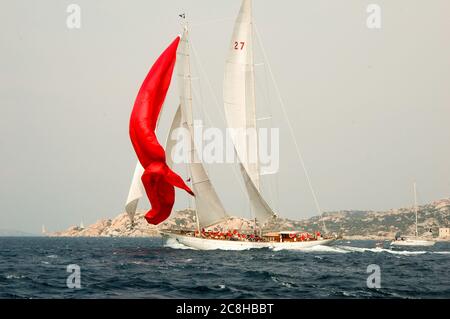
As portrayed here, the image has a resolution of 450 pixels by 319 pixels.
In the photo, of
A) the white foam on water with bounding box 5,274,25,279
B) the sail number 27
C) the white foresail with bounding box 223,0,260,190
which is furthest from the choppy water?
the sail number 27

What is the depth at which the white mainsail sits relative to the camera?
51.0 meters

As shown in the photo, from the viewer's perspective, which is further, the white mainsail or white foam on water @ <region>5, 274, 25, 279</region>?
the white mainsail

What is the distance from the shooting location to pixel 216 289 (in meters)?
24.4

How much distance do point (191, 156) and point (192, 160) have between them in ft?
1.21

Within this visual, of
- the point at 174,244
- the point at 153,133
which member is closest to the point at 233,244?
the point at 174,244

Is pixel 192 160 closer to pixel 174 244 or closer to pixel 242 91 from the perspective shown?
pixel 242 91

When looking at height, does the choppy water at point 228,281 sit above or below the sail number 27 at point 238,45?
below

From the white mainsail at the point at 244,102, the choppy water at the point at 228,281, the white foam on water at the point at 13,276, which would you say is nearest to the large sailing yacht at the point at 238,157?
the white mainsail at the point at 244,102

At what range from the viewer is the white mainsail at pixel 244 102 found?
167ft

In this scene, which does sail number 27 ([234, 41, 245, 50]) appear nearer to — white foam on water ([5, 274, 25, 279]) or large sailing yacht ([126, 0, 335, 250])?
large sailing yacht ([126, 0, 335, 250])

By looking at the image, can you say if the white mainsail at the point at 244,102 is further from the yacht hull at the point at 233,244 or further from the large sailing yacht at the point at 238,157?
the yacht hull at the point at 233,244

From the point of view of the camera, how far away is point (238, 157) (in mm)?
51219

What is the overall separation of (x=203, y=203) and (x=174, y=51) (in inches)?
551
